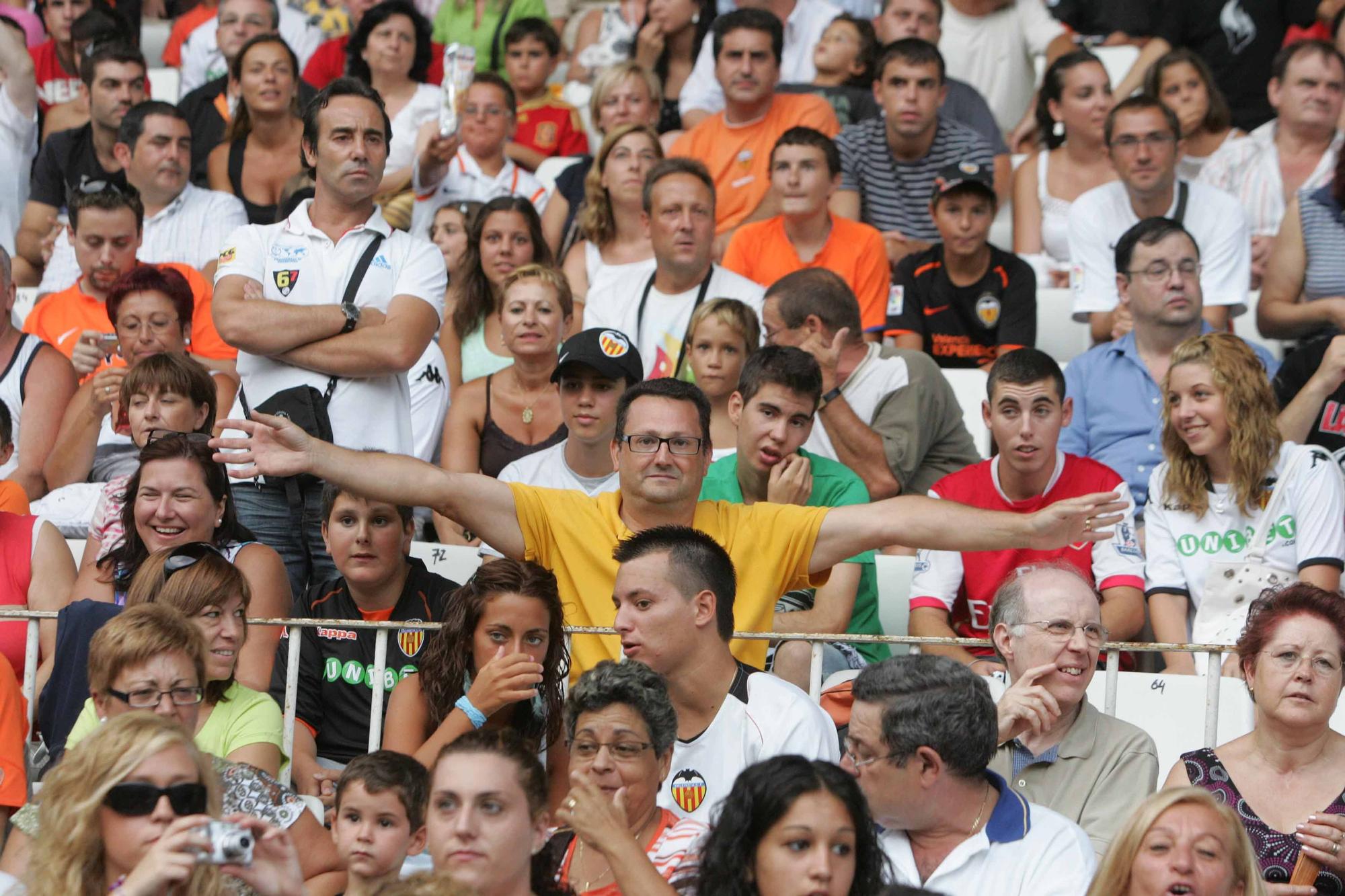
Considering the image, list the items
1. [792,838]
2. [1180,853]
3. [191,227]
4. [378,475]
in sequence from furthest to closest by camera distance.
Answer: [191,227], [378,475], [1180,853], [792,838]

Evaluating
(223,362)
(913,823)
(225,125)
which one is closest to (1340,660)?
(913,823)

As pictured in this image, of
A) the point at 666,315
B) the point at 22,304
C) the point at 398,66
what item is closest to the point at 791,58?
the point at 398,66

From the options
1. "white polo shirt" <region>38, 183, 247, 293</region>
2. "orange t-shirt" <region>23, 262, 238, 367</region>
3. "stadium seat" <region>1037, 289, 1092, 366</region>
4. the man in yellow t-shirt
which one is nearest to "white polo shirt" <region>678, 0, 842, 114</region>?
"stadium seat" <region>1037, 289, 1092, 366</region>

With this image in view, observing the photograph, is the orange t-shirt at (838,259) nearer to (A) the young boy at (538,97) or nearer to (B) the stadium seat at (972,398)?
(B) the stadium seat at (972,398)

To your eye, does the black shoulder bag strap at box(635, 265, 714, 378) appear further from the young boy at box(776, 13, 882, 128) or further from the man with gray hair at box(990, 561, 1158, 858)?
the man with gray hair at box(990, 561, 1158, 858)

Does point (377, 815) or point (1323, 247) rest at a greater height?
point (1323, 247)

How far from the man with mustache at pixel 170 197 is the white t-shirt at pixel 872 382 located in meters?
2.87

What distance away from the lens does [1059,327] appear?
311 inches

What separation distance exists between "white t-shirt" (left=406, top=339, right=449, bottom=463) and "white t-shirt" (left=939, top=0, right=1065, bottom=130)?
13.4 ft

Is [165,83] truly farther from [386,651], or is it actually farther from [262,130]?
[386,651]

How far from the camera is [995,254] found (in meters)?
7.41

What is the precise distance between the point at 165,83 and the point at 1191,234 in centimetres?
586

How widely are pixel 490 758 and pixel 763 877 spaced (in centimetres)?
62

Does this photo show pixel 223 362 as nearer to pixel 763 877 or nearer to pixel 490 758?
pixel 490 758
